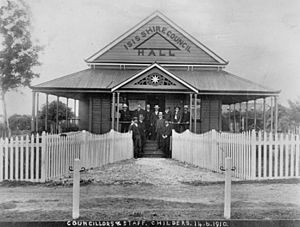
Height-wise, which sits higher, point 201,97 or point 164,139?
point 201,97

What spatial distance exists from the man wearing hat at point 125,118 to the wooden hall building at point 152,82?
0.19 m

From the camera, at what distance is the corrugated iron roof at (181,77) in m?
11.4

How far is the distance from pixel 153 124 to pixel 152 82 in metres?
1.79

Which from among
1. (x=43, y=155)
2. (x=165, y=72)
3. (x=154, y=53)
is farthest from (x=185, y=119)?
(x=43, y=155)

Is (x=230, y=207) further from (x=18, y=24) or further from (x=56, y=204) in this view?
(x=18, y=24)

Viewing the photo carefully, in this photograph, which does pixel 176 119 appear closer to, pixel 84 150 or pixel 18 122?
pixel 84 150

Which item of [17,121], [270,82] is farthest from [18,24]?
[270,82]

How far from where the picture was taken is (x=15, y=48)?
5945mm

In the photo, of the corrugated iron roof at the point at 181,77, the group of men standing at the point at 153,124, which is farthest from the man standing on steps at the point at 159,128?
the corrugated iron roof at the point at 181,77

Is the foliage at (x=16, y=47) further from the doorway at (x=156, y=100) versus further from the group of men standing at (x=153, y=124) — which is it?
the doorway at (x=156, y=100)

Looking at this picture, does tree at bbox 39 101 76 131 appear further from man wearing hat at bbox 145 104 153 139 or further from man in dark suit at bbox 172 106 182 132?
man in dark suit at bbox 172 106 182 132

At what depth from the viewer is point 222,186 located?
5902mm

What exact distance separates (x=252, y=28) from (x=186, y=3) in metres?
1.20

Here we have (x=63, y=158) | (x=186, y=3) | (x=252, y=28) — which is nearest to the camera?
(x=186, y=3)
